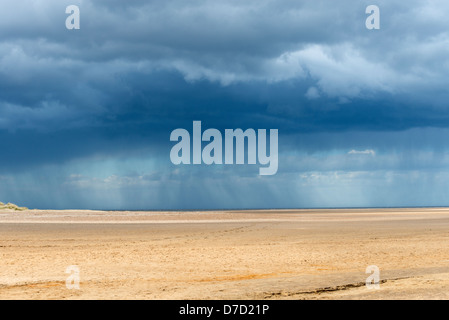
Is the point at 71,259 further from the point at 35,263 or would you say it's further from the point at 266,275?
the point at 266,275

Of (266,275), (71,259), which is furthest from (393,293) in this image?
(71,259)

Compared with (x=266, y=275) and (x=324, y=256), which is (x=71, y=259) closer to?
(x=266, y=275)

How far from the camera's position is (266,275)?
18.5 m

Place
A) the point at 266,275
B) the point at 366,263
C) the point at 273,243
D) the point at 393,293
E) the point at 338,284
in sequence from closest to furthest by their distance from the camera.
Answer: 1. the point at 393,293
2. the point at 338,284
3. the point at 266,275
4. the point at 366,263
5. the point at 273,243

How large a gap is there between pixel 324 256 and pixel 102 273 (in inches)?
411
